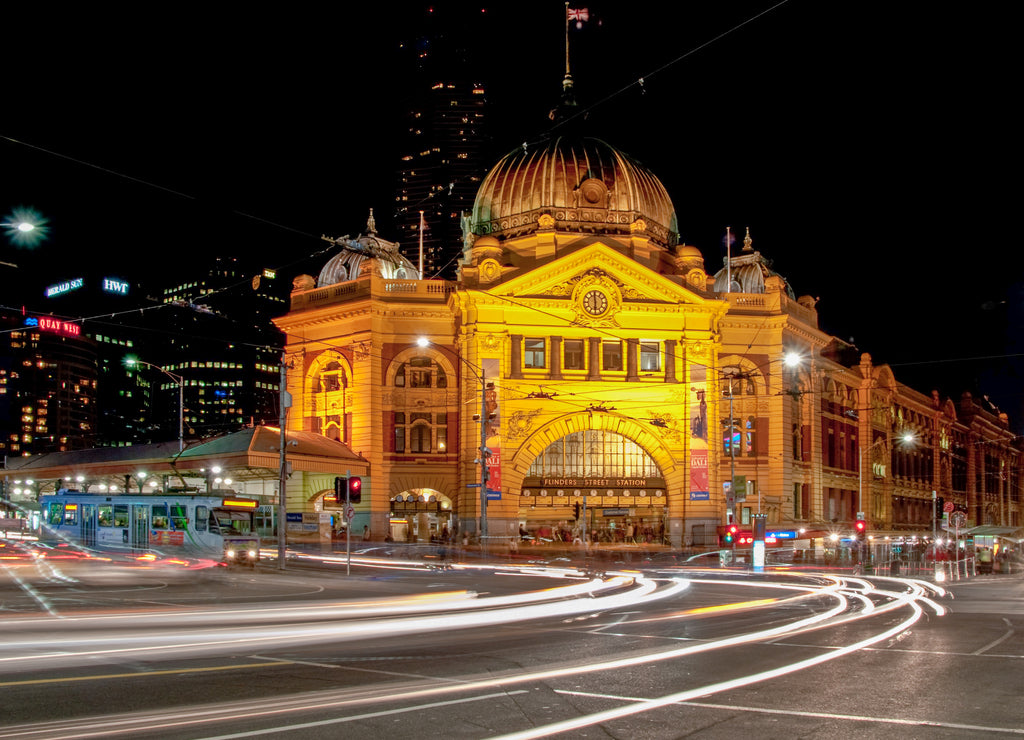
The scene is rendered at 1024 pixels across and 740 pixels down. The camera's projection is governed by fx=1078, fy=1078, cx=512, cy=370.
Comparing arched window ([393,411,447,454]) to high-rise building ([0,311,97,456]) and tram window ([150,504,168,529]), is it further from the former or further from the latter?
high-rise building ([0,311,97,456])

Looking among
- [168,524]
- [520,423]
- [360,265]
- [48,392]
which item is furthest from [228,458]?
[48,392]

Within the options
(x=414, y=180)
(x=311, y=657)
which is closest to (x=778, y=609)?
(x=311, y=657)

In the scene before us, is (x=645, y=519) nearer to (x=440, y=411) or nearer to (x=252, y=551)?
(x=440, y=411)

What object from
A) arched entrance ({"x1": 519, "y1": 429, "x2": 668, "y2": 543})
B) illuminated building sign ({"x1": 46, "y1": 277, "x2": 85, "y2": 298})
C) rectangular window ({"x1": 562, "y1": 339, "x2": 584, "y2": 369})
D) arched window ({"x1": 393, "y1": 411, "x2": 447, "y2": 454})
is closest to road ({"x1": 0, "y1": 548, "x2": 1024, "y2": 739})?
illuminated building sign ({"x1": 46, "y1": 277, "x2": 85, "y2": 298})

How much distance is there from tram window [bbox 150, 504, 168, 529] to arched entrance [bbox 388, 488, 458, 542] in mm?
18441

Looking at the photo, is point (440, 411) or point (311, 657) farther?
point (440, 411)

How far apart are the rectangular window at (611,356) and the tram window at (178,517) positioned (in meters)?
26.6

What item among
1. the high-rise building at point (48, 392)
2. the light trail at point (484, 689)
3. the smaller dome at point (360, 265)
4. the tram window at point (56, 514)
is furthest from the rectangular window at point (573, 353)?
the high-rise building at point (48, 392)

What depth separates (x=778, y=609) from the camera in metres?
22.5

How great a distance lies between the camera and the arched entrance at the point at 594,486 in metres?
61.6

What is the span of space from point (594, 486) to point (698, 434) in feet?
21.7

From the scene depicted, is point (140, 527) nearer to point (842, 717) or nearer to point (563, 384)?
point (563, 384)

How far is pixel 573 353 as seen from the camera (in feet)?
204

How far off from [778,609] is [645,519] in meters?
42.1
